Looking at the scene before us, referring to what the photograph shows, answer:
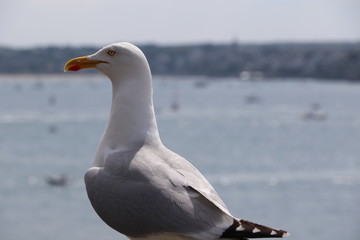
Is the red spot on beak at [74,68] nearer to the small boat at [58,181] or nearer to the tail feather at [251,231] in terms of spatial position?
the tail feather at [251,231]

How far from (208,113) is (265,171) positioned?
35475 millimetres

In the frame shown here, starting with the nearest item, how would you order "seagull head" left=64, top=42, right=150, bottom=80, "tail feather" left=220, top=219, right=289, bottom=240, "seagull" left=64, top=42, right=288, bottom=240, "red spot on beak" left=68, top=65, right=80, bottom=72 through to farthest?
"tail feather" left=220, top=219, right=289, bottom=240, "seagull" left=64, top=42, right=288, bottom=240, "seagull head" left=64, top=42, right=150, bottom=80, "red spot on beak" left=68, top=65, right=80, bottom=72

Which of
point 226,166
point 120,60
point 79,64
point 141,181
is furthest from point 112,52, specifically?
point 226,166

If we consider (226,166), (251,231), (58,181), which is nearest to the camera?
(251,231)

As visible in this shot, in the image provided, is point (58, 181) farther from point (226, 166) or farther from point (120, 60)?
point (120, 60)

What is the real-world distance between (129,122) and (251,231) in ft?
2.31

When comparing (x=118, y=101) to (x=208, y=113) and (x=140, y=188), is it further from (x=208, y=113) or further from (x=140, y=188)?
(x=208, y=113)

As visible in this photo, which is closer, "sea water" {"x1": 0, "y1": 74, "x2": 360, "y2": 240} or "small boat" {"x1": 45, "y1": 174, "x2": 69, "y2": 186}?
"sea water" {"x1": 0, "y1": 74, "x2": 360, "y2": 240}

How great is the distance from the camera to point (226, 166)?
35.2 m

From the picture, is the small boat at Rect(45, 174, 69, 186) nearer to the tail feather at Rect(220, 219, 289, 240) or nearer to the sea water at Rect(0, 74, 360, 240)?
the sea water at Rect(0, 74, 360, 240)

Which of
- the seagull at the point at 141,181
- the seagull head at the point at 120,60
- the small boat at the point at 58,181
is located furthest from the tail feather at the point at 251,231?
the small boat at the point at 58,181

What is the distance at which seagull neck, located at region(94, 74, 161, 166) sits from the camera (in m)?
2.89

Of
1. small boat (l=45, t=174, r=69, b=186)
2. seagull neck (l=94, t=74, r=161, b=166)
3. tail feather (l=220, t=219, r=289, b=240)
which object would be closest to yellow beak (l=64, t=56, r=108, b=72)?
seagull neck (l=94, t=74, r=161, b=166)

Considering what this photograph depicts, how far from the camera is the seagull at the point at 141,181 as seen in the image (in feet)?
8.71
